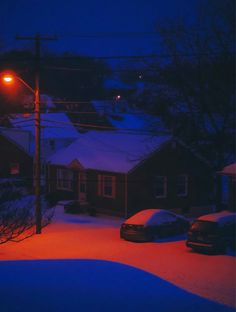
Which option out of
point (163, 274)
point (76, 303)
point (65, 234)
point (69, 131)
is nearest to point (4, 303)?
point (76, 303)

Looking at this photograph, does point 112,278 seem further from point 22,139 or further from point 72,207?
point 22,139

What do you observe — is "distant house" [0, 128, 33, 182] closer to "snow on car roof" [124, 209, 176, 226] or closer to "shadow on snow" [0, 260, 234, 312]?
"snow on car roof" [124, 209, 176, 226]

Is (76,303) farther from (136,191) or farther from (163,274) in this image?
(136,191)

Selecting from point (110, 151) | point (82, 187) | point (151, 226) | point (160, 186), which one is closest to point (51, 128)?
point (82, 187)

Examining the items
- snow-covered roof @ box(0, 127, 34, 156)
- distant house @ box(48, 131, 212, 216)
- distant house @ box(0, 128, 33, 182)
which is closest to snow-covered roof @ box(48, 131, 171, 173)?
distant house @ box(48, 131, 212, 216)

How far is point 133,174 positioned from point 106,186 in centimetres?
233

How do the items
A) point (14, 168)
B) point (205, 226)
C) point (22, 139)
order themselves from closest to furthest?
1. point (205, 226)
2. point (14, 168)
3. point (22, 139)

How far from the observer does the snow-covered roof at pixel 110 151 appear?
32031 millimetres

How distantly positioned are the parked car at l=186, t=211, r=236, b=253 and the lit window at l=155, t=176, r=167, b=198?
36.0 ft

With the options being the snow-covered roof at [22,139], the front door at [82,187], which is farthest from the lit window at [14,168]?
the front door at [82,187]

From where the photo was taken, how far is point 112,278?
44.8ft

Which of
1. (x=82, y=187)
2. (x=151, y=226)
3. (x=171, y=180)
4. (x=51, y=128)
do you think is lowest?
(x=151, y=226)

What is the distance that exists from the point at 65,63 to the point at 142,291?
163ft

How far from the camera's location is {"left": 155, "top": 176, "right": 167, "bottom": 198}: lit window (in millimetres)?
32812
